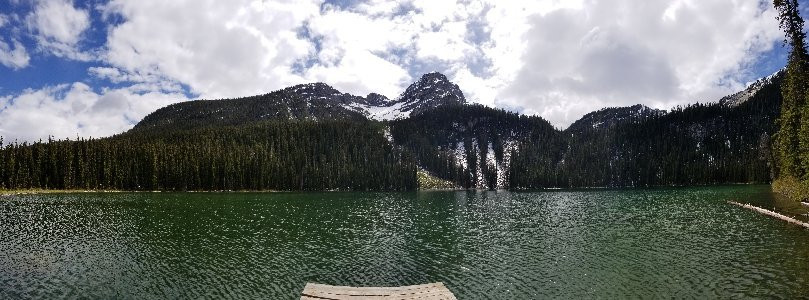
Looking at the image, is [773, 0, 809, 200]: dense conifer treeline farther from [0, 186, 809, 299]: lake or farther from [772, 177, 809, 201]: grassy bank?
[0, 186, 809, 299]: lake

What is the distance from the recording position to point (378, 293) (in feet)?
66.7

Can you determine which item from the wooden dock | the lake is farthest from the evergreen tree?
the wooden dock

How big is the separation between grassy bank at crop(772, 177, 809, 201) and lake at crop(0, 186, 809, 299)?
4.98 meters

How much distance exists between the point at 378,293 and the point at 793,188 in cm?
11176

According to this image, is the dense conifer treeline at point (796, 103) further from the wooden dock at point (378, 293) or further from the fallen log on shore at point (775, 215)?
the wooden dock at point (378, 293)

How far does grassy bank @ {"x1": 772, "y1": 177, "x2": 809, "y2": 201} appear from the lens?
74056mm

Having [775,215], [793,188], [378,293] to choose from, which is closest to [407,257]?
[378,293]

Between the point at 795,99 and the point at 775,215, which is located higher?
the point at 795,99

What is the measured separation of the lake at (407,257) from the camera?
37.8 metres

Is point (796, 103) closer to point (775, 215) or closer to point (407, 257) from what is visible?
point (775, 215)

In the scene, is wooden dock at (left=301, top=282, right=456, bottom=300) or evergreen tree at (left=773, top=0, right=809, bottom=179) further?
evergreen tree at (left=773, top=0, right=809, bottom=179)

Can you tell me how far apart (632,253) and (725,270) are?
10930mm

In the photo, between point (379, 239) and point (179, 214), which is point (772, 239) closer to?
point (379, 239)

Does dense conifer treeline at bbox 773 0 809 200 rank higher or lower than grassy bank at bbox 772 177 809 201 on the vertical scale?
higher
